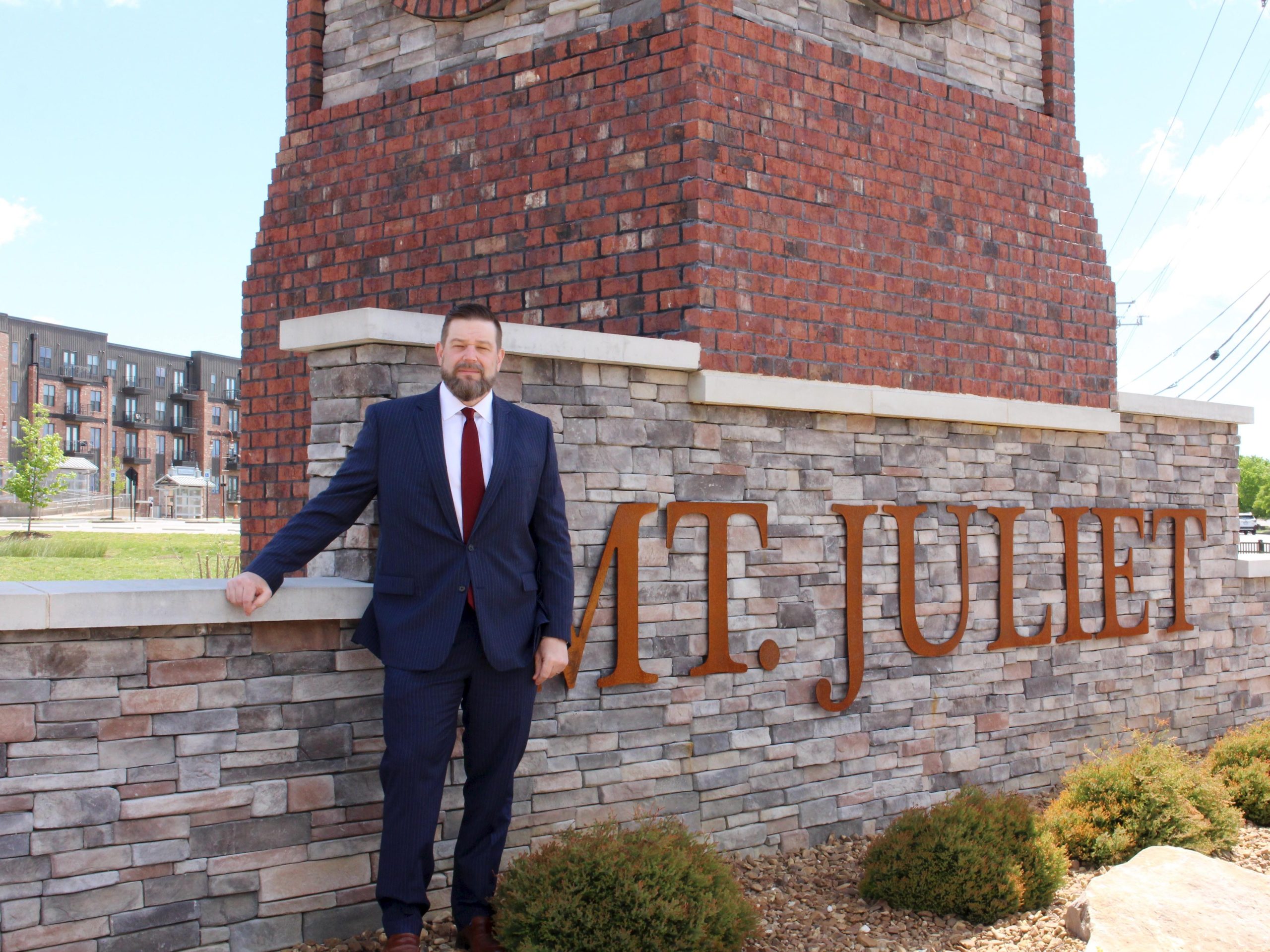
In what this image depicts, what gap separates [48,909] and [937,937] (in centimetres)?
321

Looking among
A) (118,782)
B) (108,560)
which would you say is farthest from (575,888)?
(108,560)

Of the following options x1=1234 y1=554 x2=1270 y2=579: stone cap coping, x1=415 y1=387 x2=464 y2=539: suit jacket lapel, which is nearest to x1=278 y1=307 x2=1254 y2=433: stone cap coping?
x1=415 y1=387 x2=464 y2=539: suit jacket lapel

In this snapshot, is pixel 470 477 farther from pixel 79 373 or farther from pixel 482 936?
pixel 79 373

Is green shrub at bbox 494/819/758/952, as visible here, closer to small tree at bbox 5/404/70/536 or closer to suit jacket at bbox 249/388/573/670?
suit jacket at bbox 249/388/573/670

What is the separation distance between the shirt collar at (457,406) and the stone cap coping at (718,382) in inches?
21.4

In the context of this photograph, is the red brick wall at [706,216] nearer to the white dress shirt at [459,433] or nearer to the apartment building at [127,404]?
the white dress shirt at [459,433]

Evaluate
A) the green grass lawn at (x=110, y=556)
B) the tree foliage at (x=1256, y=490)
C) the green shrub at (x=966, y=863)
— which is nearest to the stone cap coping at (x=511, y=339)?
the green shrub at (x=966, y=863)

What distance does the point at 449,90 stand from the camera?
6.16m

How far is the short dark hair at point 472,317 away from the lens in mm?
3736

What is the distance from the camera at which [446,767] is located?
149 inches

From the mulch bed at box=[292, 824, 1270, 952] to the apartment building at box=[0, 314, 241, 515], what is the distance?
185ft

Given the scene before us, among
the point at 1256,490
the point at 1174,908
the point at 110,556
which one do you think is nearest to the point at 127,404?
the point at 110,556

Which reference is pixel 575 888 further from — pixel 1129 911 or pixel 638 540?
pixel 1129 911

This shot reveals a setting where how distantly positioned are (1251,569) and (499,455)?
21.1 feet
